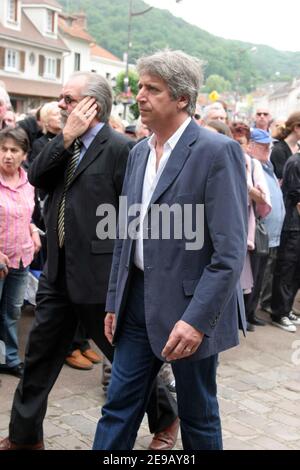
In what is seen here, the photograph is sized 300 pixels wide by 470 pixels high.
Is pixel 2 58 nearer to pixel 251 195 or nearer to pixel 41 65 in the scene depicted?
pixel 41 65

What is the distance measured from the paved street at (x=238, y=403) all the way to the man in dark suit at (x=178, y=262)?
105 cm

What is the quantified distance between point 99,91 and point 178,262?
134 cm

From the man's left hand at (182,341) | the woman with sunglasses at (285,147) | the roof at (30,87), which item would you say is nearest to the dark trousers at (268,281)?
the woman with sunglasses at (285,147)

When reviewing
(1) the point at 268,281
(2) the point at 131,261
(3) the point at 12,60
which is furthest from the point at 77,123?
(3) the point at 12,60

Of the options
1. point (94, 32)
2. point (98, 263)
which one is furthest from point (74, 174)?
point (94, 32)

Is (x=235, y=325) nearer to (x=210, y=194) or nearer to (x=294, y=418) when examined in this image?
(x=210, y=194)

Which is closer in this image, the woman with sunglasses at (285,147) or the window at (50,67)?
the woman with sunglasses at (285,147)

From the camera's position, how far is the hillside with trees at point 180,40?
4572 cm

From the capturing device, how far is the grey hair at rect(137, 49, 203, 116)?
280 centimetres

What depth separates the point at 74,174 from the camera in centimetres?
360

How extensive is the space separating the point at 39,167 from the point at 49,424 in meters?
1.63

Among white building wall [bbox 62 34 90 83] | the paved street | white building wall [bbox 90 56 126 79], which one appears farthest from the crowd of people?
white building wall [bbox 90 56 126 79]

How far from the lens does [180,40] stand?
47656 mm

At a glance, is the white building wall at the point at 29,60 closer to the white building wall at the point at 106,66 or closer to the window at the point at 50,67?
the window at the point at 50,67
